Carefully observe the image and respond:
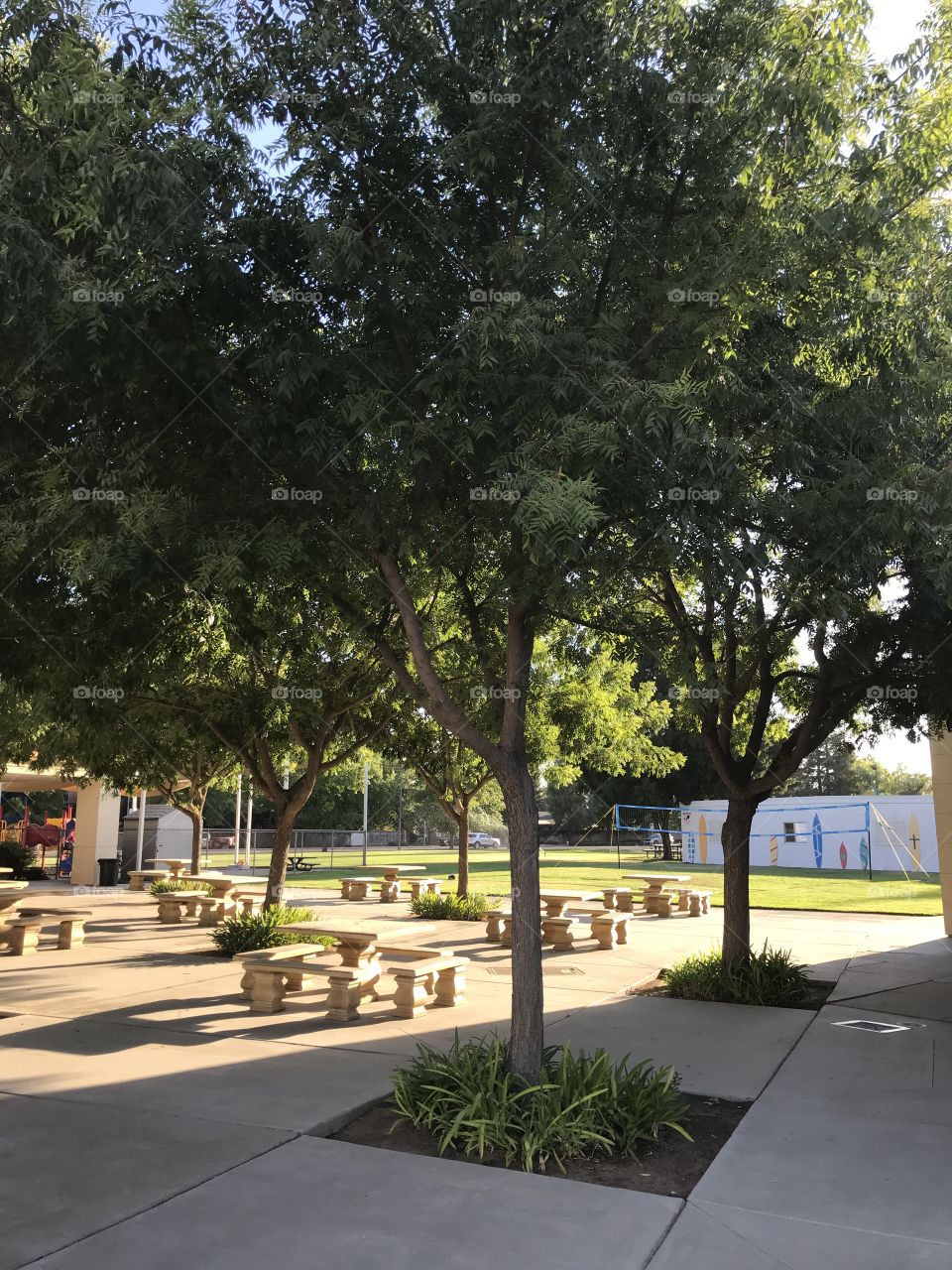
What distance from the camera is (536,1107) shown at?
634 centimetres

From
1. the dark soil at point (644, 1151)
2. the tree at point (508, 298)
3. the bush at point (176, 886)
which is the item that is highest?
the tree at point (508, 298)

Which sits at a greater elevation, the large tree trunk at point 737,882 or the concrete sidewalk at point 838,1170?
the large tree trunk at point 737,882

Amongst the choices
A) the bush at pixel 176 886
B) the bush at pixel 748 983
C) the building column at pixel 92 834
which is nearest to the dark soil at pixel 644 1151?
the bush at pixel 748 983

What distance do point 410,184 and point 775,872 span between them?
39.1 m

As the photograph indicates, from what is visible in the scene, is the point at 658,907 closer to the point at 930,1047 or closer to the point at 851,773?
the point at 930,1047

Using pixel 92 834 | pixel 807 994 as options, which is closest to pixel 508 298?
pixel 807 994

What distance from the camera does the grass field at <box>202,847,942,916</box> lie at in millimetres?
25297

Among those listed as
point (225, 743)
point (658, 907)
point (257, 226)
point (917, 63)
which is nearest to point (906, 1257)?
point (257, 226)

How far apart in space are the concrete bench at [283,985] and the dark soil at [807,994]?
11.5ft

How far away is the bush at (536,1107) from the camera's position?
6055 mm

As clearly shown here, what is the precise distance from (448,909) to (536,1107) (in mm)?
13901

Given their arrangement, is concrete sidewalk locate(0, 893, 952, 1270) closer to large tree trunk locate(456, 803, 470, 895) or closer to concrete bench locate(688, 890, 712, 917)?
large tree trunk locate(456, 803, 470, 895)

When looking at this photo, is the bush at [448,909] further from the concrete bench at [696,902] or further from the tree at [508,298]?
the tree at [508,298]

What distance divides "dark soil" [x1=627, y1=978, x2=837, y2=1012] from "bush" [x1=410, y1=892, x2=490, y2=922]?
7.52 metres
